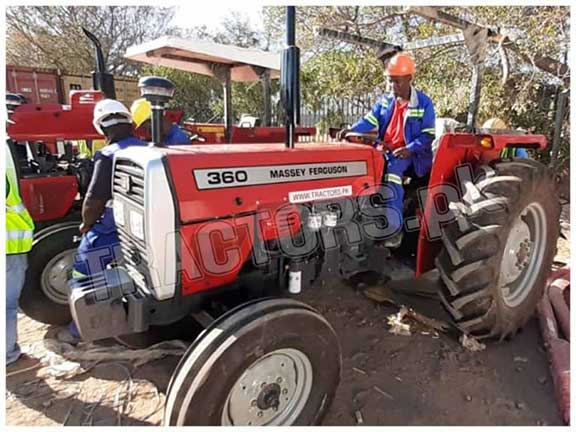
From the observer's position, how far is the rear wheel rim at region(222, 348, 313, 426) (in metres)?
1.98

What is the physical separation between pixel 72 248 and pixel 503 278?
10.6 ft

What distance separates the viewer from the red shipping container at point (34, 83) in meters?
9.08

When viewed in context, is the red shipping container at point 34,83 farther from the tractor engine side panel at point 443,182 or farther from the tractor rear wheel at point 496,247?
the tractor rear wheel at point 496,247

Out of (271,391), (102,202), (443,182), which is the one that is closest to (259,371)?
(271,391)

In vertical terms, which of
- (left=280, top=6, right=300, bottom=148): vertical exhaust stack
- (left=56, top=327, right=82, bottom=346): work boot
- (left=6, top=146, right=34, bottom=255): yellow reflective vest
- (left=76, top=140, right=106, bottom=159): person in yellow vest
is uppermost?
(left=280, top=6, right=300, bottom=148): vertical exhaust stack

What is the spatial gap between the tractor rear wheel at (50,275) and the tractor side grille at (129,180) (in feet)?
4.95

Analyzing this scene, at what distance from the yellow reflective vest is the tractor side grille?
1.01 metres

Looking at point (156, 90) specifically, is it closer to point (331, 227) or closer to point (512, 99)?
point (331, 227)

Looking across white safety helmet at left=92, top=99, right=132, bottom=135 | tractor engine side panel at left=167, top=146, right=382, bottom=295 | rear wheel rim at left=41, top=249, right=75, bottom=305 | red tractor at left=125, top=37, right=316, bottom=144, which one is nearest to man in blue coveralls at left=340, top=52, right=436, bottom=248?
tractor engine side panel at left=167, top=146, right=382, bottom=295

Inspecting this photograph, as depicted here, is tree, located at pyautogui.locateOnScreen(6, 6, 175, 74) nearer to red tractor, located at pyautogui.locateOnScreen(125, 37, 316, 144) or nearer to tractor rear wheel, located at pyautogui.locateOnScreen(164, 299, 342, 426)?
red tractor, located at pyautogui.locateOnScreen(125, 37, 316, 144)

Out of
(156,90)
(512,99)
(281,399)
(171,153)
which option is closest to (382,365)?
(281,399)

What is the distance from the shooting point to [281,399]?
2.13m

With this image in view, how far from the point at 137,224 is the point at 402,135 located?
6.08ft

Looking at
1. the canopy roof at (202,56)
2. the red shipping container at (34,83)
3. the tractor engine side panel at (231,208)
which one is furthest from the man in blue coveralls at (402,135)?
the red shipping container at (34,83)
